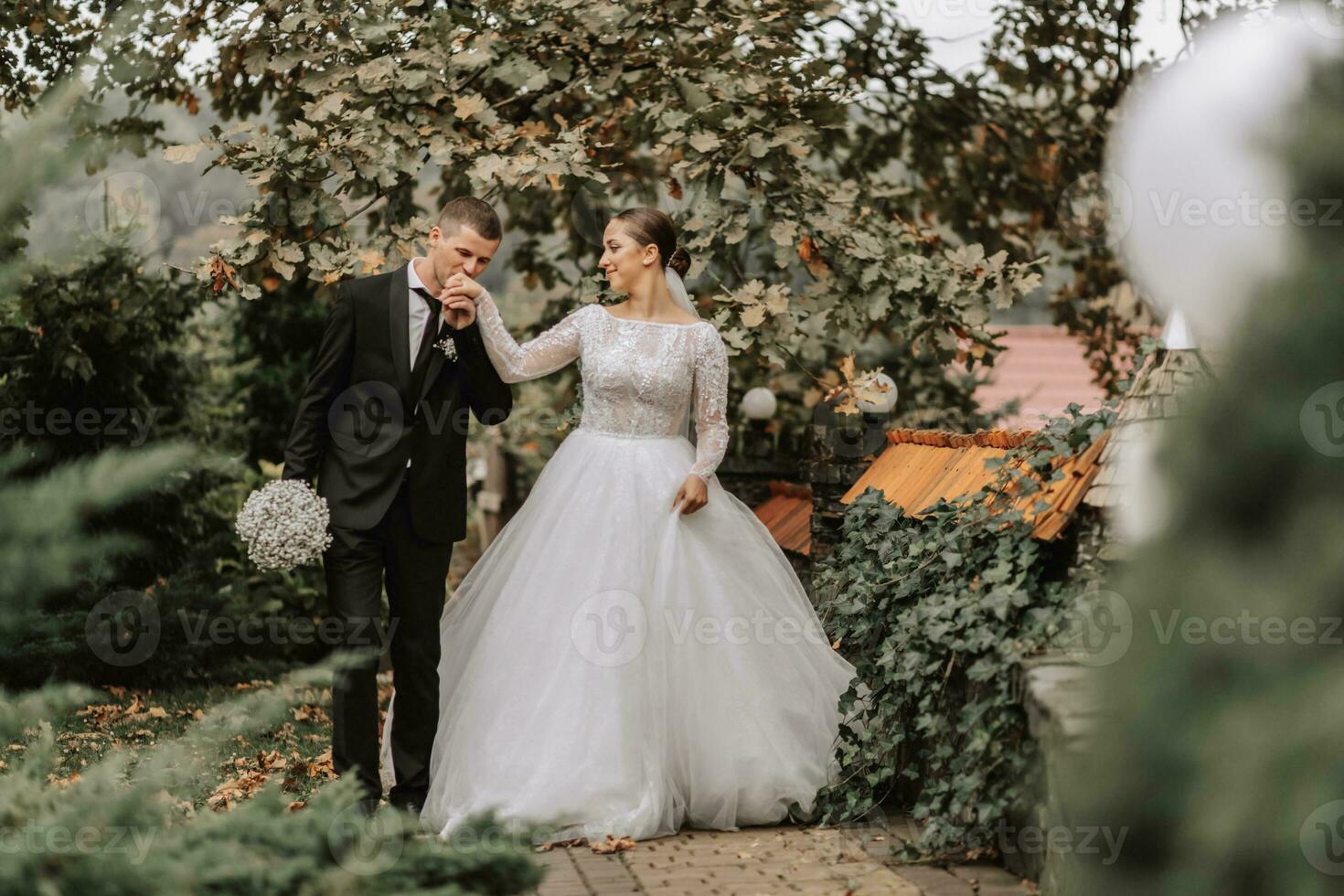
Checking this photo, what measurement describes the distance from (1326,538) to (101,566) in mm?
7307

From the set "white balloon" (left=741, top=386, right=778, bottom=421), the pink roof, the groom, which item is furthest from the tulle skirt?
the pink roof

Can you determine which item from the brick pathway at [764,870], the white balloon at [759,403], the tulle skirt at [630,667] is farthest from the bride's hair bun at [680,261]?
the white balloon at [759,403]

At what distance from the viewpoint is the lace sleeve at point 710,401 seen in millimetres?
5141

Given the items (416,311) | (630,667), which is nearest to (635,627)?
(630,667)

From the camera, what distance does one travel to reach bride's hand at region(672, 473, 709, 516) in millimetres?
4996

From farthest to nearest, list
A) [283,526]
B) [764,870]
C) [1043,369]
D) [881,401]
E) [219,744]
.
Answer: [1043,369], [881,401], [219,744], [283,526], [764,870]

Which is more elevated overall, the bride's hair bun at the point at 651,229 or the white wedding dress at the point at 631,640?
the bride's hair bun at the point at 651,229

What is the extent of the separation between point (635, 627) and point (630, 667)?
156 millimetres

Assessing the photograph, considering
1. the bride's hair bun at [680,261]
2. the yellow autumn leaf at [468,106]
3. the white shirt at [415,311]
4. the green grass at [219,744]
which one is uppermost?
the yellow autumn leaf at [468,106]

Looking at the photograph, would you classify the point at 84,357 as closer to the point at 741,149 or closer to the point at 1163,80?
the point at 741,149

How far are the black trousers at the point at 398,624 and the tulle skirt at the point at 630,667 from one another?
0.12 metres

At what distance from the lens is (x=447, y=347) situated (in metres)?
4.82

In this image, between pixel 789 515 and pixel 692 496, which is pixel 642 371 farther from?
pixel 789 515

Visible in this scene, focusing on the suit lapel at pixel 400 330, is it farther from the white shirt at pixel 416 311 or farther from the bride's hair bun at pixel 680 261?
the bride's hair bun at pixel 680 261
